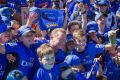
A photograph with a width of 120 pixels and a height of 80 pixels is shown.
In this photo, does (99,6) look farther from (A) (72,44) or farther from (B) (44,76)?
(B) (44,76)

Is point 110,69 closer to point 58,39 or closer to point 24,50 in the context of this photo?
point 58,39

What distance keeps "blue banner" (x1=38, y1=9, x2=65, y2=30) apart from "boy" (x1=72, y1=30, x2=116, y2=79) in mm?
1698

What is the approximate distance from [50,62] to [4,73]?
0.69 meters

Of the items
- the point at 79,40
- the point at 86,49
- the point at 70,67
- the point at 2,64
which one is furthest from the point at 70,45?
the point at 2,64

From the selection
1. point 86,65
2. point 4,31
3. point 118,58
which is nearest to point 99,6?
point 118,58

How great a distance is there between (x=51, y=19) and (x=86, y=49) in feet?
6.26

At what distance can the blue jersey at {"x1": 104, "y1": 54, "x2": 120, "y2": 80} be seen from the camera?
643cm

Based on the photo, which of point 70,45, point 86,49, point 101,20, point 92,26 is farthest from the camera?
point 101,20

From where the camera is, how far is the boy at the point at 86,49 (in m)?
5.78

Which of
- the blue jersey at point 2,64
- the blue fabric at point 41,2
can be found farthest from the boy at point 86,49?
the blue fabric at point 41,2

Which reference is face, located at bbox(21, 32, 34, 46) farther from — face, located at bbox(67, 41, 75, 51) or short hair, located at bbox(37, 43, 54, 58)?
face, located at bbox(67, 41, 75, 51)

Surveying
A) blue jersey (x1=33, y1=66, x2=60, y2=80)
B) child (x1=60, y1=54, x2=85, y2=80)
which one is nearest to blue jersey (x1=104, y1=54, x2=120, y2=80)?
child (x1=60, y1=54, x2=85, y2=80)

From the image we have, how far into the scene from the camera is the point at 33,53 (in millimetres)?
5648

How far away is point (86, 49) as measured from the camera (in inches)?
235
